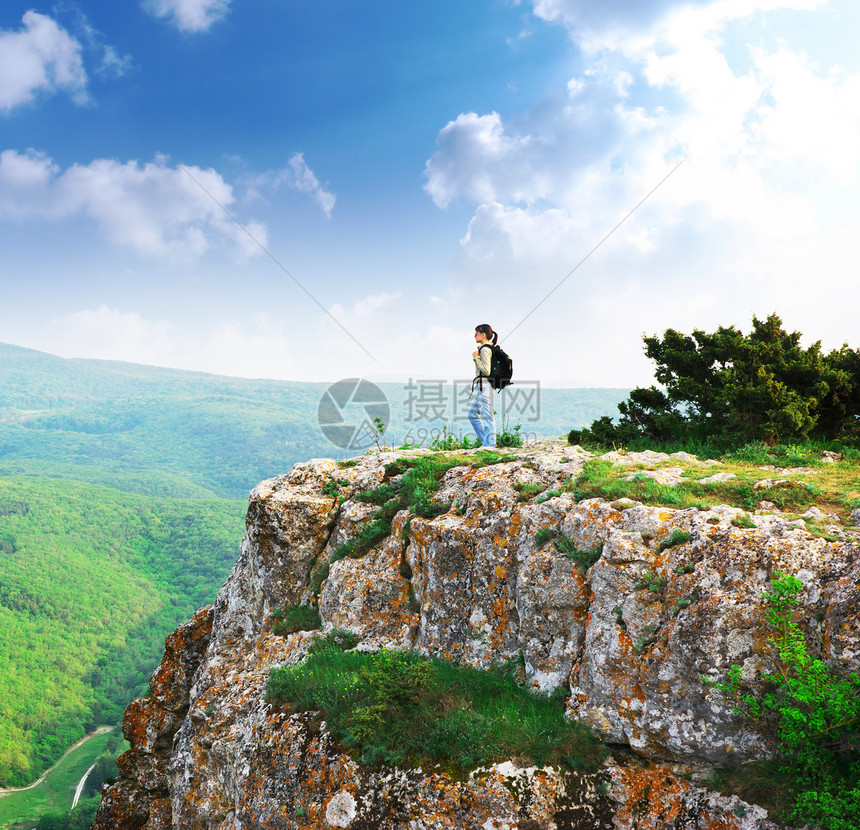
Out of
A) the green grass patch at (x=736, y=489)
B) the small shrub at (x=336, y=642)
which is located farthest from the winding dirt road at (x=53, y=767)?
the green grass patch at (x=736, y=489)

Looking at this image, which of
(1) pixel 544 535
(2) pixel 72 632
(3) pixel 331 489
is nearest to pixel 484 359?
(3) pixel 331 489

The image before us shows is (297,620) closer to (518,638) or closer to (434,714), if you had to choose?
(434,714)

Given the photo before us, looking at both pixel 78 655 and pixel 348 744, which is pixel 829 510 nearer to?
pixel 348 744

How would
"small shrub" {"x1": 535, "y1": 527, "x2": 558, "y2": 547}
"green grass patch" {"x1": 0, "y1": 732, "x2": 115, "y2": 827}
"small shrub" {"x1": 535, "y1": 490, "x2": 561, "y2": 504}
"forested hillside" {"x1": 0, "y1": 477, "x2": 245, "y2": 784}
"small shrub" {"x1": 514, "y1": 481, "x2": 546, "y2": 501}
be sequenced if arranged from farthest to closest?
1. "forested hillside" {"x1": 0, "y1": 477, "x2": 245, "y2": 784}
2. "green grass patch" {"x1": 0, "y1": 732, "x2": 115, "y2": 827}
3. "small shrub" {"x1": 514, "y1": 481, "x2": 546, "y2": 501}
4. "small shrub" {"x1": 535, "y1": 490, "x2": 561, "y2": 504}
5. "small shrub" {"x1": 535, "y1": 527, "x2": 558, "y2": 547}

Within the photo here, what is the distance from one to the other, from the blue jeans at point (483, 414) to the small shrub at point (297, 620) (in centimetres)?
590

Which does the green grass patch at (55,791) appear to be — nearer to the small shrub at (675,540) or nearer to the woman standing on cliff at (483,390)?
the woman standing on cliff at (483,390)

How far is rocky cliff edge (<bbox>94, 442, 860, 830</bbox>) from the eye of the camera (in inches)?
258

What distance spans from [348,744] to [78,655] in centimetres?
17031

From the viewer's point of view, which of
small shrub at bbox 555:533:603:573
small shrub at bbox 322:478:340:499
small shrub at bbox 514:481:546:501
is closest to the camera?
small shrub at bbox 555:533:603:573

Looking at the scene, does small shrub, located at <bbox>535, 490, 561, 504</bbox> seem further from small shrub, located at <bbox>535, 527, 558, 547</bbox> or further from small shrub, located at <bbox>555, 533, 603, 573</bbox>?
small shrub, located at <bbox>555, 533, 603, 573</bbox>

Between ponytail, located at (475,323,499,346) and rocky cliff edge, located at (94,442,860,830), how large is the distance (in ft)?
11.9

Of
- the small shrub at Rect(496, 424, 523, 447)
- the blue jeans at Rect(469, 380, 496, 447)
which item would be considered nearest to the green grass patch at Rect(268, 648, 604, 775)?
the small shrub at Rect(496, 424, 523, 447)

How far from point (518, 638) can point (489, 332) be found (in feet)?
27.0

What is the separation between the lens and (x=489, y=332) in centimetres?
1467
